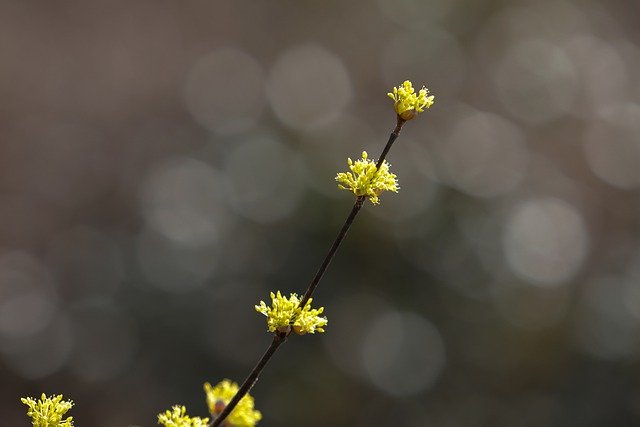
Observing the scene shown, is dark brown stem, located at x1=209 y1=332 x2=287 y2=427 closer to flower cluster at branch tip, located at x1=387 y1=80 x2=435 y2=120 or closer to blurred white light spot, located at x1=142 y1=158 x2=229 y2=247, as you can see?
flower cluster at branch tip, located at x1=387 y1=80 x2=435 y2=120

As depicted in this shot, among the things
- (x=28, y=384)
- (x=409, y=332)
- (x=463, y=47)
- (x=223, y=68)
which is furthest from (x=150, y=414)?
(x=463, y=47)

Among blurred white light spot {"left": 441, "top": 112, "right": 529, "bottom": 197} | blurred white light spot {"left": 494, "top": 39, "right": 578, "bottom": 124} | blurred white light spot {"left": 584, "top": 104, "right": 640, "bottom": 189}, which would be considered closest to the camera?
blurred white light spot {"left": 441, "top": 112, "right": 529, "bottom": 197}

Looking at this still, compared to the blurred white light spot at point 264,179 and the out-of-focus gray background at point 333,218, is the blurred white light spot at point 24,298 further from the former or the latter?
the blurred white light spot at point 264,179

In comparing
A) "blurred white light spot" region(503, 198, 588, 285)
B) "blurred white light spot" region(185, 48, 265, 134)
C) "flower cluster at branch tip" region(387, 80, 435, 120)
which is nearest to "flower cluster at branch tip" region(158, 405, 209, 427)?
"flower cluster at branch tip" region(387, 80, 435, 120)

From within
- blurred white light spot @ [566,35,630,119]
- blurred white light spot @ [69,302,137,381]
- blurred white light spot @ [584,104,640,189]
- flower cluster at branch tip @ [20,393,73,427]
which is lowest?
flower cluster at branch tip @ [20,393,73,427]

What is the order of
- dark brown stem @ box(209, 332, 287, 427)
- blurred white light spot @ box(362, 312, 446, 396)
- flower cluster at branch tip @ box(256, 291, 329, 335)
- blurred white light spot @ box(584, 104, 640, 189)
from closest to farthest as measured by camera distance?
dark brown stem @ box(209, 332, 287, 427)
flower cluster at branch tip @ box(256, 291, 329, 335)
blurred white light spot @ box(362, 312, 446, 396)
blurred white light spot @ box(584, 104, 640, 189)

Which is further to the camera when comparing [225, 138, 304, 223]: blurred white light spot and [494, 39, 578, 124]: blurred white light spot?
[494, 39, 578, 124]: blurred white light spot
